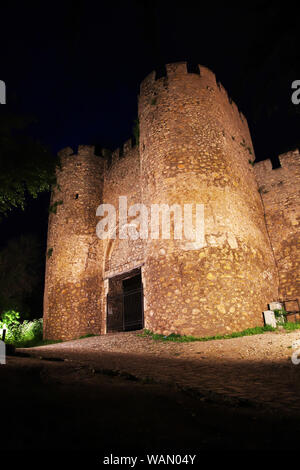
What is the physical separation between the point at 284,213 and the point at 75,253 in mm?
9634

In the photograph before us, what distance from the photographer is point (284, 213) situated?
37.6 feet

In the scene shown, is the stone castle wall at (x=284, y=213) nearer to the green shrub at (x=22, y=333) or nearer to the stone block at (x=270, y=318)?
the stone block at (x=270, y=318)

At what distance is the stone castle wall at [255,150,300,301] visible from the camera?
10.5 m

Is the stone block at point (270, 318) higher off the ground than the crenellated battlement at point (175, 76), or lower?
lower

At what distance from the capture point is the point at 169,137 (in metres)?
9.57

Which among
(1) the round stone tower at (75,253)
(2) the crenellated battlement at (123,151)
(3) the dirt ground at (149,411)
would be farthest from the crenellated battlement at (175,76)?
(3) the dirt ground at (149,411)

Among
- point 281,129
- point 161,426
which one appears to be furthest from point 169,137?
point 281,129

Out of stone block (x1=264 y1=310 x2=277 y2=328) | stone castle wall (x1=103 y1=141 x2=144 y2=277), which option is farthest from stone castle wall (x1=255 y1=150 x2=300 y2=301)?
stone castle wall (x1=103 y1=141 x2=144 y2=277)

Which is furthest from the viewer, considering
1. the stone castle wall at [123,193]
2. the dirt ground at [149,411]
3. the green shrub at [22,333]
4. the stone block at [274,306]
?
the green shrub at [22,333]

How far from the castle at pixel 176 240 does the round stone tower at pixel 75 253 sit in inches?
1.9

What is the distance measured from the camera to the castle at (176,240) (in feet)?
25.8

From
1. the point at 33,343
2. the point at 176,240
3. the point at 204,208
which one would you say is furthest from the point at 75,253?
the point at 204,208

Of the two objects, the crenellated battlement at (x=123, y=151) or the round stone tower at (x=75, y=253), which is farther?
the crenellated battlement at (x=123, y=151)
